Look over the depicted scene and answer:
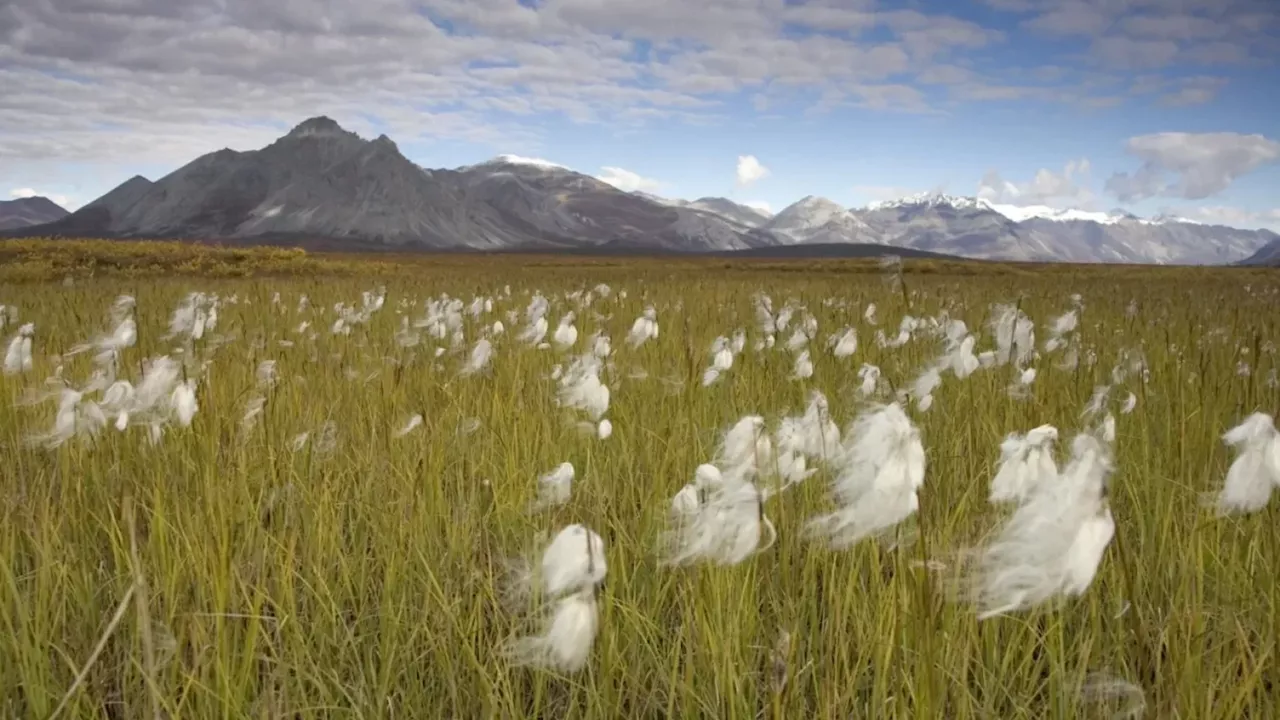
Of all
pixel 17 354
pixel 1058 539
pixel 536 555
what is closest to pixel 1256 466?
pixel 1058 539

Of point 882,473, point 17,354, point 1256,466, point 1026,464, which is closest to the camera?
point 882,473

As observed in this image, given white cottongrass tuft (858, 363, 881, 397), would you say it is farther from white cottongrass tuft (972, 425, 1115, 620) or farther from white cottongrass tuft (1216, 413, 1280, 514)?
white cottongrass tuft (972, 425, 1115, 620)

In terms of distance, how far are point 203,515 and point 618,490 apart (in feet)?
5.08

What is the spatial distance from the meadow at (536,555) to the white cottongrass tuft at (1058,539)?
11 centimetres

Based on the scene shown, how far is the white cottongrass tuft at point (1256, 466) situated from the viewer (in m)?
1.66

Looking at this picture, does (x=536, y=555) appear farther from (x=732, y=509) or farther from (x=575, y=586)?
(x=575, y=586)

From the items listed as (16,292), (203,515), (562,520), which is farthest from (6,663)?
(16,292)

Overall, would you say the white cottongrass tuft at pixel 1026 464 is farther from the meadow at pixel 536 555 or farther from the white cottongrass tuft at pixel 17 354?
the white cottongrass tuft at pixel 17 354

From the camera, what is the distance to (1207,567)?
2.59m

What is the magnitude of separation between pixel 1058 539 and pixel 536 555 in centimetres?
141

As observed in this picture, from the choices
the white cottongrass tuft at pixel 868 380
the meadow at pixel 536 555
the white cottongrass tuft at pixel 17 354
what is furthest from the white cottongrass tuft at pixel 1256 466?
the white cottongrass tuft at pixel 17 354

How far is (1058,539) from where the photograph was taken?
4.19 feet

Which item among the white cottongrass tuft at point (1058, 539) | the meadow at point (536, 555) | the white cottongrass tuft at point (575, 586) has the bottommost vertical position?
the meadow at point (536, 555)

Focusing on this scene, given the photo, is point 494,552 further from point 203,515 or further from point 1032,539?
point 1032,539
